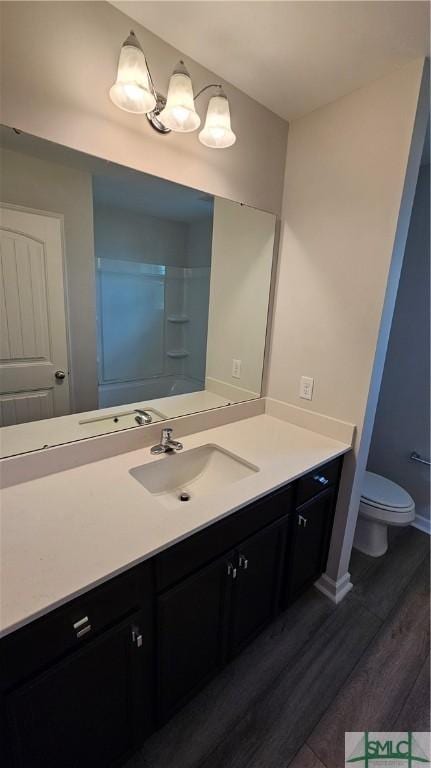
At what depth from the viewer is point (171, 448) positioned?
142 centimetres

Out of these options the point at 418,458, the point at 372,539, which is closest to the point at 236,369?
the point at 372,539

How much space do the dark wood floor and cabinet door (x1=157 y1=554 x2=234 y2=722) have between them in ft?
0.53

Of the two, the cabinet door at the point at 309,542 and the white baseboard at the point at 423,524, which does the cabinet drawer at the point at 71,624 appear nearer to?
the cabinet door at the point at 309,542

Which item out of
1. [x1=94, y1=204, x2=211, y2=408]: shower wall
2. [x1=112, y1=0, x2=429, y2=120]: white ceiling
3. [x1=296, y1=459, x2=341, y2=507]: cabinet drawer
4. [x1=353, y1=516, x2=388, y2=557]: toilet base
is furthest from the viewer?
[x1=353, y1=516, x2=388, y2=557]: toilet base

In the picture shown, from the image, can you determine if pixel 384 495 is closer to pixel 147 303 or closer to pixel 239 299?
pixel 239 299

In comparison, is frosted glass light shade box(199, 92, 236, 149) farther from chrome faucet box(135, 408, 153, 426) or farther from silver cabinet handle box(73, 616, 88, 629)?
silver cabinet handle box(73, 616, 88, 629)

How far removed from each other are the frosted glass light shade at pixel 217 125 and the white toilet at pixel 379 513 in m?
2.03

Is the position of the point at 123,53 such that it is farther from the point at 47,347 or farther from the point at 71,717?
the point at 71,717

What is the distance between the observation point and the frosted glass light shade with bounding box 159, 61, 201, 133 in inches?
43.4

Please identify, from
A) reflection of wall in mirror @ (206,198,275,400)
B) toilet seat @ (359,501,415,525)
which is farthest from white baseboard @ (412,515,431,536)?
reflection of wall in mirror @ (206,198,275,400)

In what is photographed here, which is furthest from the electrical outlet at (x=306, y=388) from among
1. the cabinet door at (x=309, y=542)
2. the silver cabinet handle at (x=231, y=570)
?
the silver cabinet handle at (x=231, y=570)

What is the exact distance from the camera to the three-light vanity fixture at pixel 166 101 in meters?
1.00

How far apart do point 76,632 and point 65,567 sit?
155 mm

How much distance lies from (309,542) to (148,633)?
887mm
